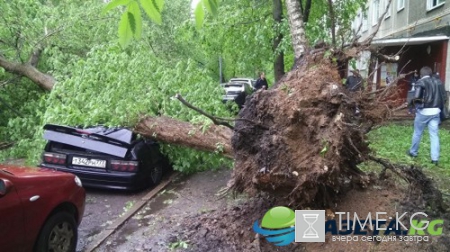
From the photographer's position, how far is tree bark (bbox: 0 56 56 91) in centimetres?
854

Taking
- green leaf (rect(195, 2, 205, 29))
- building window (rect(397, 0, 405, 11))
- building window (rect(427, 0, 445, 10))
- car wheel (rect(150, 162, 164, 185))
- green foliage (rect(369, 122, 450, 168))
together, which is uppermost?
building window (rect(397, 0, 405, 11))

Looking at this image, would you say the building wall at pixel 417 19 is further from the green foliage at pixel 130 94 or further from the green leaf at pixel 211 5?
the green leaf at pixel 211 5

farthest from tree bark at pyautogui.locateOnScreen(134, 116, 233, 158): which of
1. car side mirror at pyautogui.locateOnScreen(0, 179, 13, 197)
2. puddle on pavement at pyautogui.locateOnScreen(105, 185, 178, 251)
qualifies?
car side mirror at pyautogui.locateOnScreen(0, 179, 13, 197)

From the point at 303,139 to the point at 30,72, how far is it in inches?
298

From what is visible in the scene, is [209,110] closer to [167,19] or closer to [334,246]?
[334,246]

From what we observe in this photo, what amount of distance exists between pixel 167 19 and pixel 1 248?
604 inches

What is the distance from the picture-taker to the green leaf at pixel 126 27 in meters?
1.74

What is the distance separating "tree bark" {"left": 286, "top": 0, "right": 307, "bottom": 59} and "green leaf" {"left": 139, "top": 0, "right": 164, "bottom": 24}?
3.53 meters

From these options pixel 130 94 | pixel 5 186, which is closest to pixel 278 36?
pixel 130 94

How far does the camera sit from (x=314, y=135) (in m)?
3.40

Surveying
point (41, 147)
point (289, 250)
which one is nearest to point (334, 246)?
point (289, 250)

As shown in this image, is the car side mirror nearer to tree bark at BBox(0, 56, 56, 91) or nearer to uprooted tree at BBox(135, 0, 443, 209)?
uprooted tree at BBox(135, 0, 443, 209)

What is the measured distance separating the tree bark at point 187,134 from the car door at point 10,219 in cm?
282

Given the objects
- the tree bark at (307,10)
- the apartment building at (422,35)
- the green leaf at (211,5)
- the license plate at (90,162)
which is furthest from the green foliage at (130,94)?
the apartment building at (422,35)
